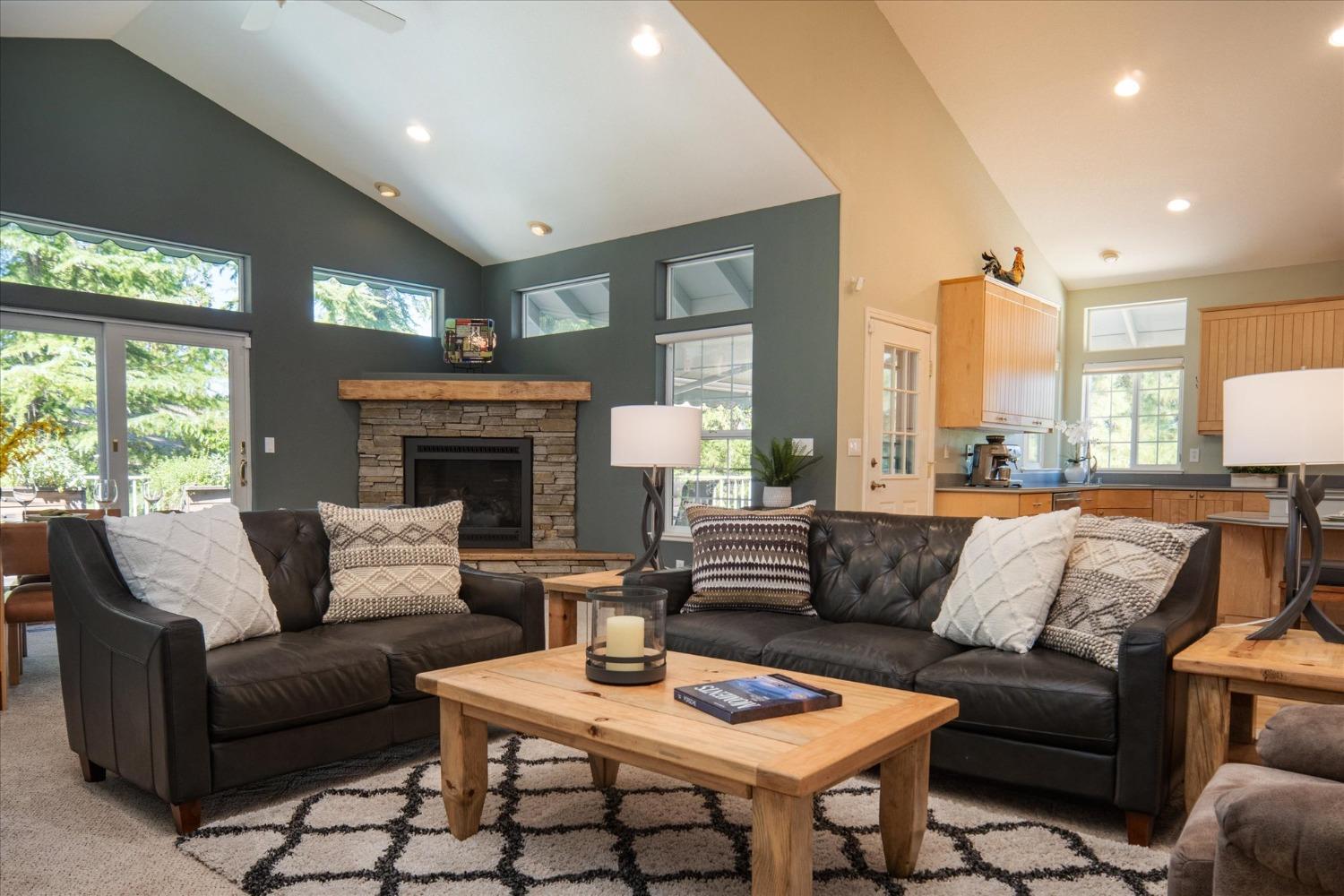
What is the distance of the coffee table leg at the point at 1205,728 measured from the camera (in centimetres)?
220

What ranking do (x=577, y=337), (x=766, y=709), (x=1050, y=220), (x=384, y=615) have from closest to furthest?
(x=766, y=709), (x=384, y=615), (x=577, y=337), (x=1050, y=220)

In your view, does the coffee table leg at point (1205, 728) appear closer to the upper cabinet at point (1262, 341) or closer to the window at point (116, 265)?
the upper cabinet at point (1262, 341)

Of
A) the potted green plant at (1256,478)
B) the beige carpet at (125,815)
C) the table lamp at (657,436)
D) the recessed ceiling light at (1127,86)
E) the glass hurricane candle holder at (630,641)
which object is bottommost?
the beige carpet at (125,815)

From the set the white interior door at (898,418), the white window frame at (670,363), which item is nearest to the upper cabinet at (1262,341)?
the white interior door at (898,418)

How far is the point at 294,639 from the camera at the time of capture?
2.73 meters

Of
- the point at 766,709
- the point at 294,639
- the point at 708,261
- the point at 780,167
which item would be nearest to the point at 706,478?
the point at 708,261

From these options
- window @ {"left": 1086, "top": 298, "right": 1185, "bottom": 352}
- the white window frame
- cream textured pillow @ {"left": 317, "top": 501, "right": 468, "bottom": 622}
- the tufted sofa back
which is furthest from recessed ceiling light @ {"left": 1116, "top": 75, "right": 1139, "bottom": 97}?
cream textured pillow @ {"left": 317, "top": 501, "right": 468, "bottom": 622}

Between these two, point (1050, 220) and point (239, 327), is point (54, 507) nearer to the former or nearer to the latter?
point (239, 327)

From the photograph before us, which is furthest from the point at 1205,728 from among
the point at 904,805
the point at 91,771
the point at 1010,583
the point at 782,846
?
the point at 91,771

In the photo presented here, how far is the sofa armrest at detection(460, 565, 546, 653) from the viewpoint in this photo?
3.19m

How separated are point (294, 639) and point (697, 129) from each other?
353 centimetres

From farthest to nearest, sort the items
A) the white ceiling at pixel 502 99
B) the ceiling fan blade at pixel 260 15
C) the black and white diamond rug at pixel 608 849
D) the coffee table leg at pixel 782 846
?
1. the white ceiling at pixel 502 99
2. the ceiling fan blade at pixel 260 15
3. the black and white diamond rug at pixel 608 849
4. the coffee table leg at pixel 782 846

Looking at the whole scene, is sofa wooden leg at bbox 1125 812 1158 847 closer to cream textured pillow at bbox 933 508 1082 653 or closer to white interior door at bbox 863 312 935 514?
cream textured pillow at bbox 933 508 1082 653

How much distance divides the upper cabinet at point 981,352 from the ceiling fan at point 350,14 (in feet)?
13.7
